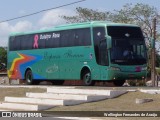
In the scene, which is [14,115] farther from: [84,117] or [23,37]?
[23,37]

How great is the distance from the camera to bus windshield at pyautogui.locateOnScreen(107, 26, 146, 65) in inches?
1038

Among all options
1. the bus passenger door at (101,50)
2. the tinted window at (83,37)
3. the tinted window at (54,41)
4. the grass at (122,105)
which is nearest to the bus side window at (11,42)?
the tinted window at (54,41)

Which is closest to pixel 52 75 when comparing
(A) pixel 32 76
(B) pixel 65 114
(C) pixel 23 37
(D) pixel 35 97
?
(A) pixel 32 76

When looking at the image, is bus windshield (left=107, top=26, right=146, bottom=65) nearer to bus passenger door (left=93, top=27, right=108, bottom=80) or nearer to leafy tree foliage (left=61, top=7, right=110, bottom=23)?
bus passenger door (left=93, top=27, right=108, bottom=80)

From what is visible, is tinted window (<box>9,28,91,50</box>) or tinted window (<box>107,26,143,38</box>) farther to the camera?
tinted window (<box>9,28,91,50</box>)

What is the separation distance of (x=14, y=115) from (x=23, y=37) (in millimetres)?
18317

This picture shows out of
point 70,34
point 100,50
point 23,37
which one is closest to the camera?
point 100,50

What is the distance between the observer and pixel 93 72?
2706cm

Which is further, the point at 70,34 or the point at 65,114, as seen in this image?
the point at 70,34

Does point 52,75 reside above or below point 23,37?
below

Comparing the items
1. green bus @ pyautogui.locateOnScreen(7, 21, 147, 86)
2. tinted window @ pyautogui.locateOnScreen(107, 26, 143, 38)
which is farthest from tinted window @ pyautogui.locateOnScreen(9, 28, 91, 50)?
tinted window @ pyautogui.locateOnScreen(107, 26, 143, 38)

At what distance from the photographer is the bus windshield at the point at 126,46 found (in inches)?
1038

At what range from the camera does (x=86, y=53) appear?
91.1ft

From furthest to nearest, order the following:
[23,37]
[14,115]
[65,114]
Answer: [23,37] → [65,114] → [14,115]
